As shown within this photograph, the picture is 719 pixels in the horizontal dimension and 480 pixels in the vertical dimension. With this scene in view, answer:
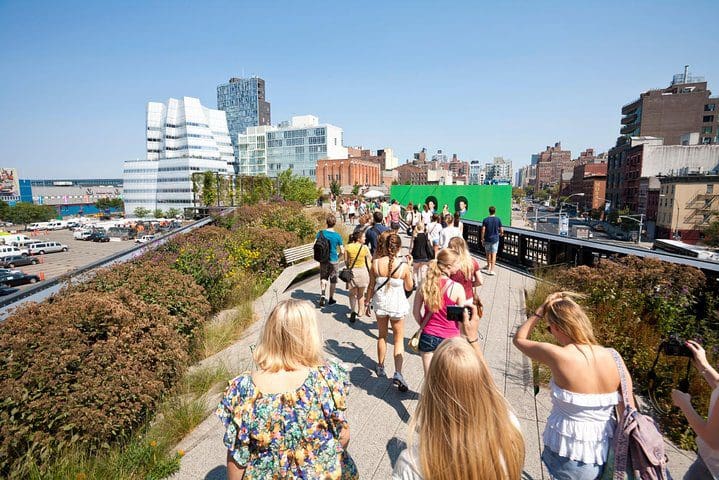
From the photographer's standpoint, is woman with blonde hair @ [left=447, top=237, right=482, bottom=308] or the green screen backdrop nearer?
woman with blonde hair @ [left=447, top=237, right=482, bottom=308]

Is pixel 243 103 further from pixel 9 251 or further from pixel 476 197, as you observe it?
pixel 476 197

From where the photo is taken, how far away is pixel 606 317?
5496 millimetres

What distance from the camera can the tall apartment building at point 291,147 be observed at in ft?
387

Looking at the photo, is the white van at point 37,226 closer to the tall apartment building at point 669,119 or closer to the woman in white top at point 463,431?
the woman in white top at point 463,431

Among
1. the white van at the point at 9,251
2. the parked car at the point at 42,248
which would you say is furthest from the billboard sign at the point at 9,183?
the white van at the point at 9,251

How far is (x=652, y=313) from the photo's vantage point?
17.8 feet

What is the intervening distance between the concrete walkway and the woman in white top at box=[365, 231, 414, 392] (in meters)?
0.36

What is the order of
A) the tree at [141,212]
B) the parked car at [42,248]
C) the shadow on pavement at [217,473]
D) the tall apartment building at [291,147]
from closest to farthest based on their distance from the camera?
the shadow on pavement at [217,473]
the parked car at [42,248]
the tree at [141,212]
the tall apartment building at [291,147]

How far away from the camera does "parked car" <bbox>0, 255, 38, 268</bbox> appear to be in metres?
49.6

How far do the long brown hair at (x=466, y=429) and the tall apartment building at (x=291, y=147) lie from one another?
116622mm

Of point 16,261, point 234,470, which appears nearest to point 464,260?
point 234,470

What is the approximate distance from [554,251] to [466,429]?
30.0ft

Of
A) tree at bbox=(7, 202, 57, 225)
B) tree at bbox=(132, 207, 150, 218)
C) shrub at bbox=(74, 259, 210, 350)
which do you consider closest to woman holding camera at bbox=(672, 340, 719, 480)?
shrub at bbox=(74, 259, 210, 350)

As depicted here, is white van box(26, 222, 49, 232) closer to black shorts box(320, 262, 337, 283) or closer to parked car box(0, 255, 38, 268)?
parked car box(0, 255, 38, 268)
